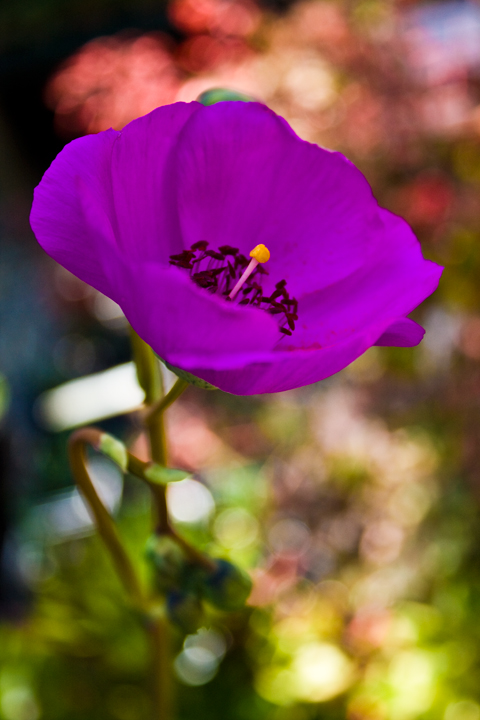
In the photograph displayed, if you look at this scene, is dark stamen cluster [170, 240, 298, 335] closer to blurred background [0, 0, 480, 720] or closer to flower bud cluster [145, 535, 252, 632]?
flower bud cluster [145, 535, 252, 632]

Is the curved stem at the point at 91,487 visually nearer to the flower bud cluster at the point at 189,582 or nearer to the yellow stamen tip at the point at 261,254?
the flower bud cluster at the point at 189,582

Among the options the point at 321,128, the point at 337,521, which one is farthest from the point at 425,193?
the point at 337,521

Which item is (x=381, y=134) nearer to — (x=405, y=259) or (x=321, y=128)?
(x=321, y=128)

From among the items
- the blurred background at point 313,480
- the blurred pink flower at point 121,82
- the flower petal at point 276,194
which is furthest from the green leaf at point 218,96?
the blurred pink flower at point 121,82

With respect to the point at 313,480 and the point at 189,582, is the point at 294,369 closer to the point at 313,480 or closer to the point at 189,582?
the point at 189,582

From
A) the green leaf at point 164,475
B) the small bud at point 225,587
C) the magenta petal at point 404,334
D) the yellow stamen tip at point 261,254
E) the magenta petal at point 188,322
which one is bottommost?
the small bud at point 225,587

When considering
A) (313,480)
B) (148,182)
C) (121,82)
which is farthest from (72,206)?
(121,82)
